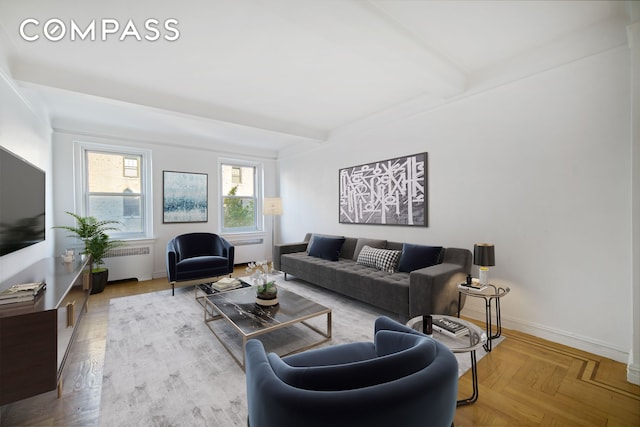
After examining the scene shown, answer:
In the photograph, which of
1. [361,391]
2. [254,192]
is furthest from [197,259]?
[361,391]

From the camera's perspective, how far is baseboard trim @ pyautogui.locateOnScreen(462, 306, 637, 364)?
2260 millimetres

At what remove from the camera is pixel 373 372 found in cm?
96

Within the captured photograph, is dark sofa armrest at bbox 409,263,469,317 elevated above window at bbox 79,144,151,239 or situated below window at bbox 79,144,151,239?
below

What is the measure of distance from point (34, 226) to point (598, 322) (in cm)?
530

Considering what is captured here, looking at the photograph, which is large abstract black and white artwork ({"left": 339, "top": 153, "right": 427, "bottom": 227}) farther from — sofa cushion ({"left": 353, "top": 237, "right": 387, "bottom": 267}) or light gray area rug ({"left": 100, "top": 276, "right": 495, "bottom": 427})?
light gray area rug ({"left": 100, "top": 276, "right": 495, "bottom": 427})

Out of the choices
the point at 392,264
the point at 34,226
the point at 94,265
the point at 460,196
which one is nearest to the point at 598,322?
the point at 460,196

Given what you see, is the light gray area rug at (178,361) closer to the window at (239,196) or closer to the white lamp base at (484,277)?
the white lamp base at (484,277)

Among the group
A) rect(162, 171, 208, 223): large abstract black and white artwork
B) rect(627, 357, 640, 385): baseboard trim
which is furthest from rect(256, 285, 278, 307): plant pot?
rect(162, 171, 208, 223): large abstract black and white artwork

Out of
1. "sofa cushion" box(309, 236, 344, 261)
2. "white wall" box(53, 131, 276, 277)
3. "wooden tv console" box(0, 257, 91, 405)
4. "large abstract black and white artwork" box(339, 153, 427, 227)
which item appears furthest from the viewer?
"sofa cushion" box(309, 236, 344, 261)

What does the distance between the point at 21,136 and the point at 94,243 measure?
1.91 metres

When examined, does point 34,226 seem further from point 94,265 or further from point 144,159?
point 144,159

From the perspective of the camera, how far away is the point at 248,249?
611 cm

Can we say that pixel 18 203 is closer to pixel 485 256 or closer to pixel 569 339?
pixel 485 256

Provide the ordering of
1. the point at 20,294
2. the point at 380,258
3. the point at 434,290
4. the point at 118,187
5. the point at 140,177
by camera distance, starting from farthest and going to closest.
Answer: the point at 140,177, the point at 118,187, the point at 380,258, the point at 434,290, the point at 20,294
